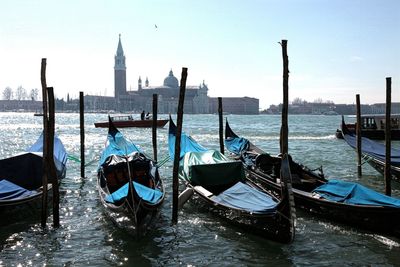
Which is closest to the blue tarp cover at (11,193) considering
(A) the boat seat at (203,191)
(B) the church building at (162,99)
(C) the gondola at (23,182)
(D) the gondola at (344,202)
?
(C) the gondola at (23,182)

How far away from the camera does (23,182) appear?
29.8 ft

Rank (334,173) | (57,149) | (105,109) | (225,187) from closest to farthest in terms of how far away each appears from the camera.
Answer: (225,187), (57,149), (334,173), (105,109)

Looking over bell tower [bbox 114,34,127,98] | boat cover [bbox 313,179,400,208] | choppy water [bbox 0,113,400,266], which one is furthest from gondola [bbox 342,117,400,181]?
bell tower [bbox 114,34,127,98]

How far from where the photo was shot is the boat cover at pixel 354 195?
672 cm

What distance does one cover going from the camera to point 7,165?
→ 9125 mm

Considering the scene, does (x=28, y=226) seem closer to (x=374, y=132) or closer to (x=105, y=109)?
(x=374, y=132)

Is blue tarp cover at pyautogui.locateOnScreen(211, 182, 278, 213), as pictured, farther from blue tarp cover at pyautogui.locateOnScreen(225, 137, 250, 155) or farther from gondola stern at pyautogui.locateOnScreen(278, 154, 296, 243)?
blue tarp cover at pyautogui.locateOnScreen(225, 137, 250, 155)

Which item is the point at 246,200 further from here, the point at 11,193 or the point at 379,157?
the point at 379,157

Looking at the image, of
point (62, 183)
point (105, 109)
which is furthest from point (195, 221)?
point (105, 109)

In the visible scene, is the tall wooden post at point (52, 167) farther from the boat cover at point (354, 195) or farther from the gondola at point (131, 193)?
the boat cover at point (354, 195)

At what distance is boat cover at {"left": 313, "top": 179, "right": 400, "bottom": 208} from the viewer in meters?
6.72

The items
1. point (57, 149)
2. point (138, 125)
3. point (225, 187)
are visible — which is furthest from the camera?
point (138, 125)

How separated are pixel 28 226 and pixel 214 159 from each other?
4170 millimetres

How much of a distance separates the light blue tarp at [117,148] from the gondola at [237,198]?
148cm
